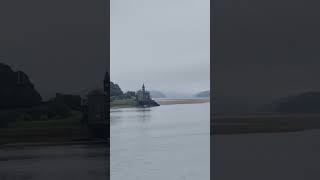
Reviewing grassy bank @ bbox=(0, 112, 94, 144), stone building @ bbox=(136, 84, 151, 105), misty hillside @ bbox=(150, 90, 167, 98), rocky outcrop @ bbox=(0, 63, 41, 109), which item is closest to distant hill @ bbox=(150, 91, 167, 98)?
misty hillside @ bbox=(150, 90, 167, 98)

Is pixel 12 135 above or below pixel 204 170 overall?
above

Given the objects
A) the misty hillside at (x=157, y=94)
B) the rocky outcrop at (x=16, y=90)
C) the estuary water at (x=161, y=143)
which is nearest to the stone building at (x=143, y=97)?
the misty hillside at (x=157, y=94)

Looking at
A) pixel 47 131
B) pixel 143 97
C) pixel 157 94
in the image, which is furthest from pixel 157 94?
pixel 47 131

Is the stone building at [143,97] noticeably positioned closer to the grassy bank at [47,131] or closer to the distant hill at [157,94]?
the distant hill at [157,94]

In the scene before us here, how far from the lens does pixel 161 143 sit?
7363 mm

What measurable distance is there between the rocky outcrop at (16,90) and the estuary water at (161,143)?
1.38 metres

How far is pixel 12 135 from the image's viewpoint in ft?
13.4
